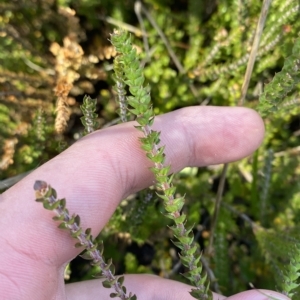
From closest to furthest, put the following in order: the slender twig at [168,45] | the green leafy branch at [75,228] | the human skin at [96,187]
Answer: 1. the green leafy branch at [75,228]
2. the human skin at [96,187]
3. the slender twig at [168,45]

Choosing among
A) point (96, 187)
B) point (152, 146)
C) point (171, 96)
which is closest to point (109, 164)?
point (96, 187)

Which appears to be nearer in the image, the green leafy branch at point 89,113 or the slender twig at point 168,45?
the green leafy branch at point 89,113

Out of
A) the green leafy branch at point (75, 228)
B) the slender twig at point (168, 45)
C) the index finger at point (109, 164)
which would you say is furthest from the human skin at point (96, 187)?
the slender twig at point (168, 45)

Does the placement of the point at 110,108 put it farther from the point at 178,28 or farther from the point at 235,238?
the point at 235,238

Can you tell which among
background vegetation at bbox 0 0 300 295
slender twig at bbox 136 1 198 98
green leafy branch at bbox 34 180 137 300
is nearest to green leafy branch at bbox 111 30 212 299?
green leafy branch at bbox 34 180 137 300

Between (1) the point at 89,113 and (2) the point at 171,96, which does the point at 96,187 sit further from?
(2) the point at 171,96

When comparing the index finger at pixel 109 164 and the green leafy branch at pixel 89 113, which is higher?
the green leafy branch at pixel 89 113

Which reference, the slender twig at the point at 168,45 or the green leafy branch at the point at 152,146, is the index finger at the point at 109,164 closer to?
the green leafy branch at the point at 152,146
